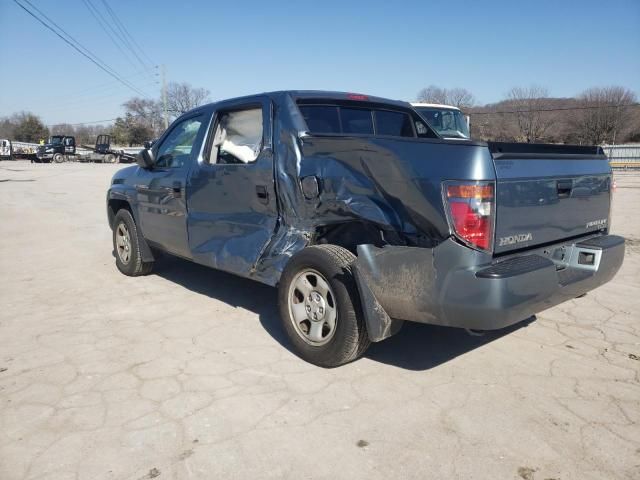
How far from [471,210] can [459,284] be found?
1.31 feet

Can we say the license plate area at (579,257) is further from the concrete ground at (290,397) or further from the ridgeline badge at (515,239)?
the concrete ground at (290,397)

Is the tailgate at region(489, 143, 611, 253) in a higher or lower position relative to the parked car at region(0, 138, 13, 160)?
lower

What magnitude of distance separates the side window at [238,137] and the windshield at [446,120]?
781 cm

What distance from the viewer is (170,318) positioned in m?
4.57

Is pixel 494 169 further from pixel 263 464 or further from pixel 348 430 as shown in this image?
pixel 263 464

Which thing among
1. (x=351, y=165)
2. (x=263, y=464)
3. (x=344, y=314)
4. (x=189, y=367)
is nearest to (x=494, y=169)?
(x=351, y=165)

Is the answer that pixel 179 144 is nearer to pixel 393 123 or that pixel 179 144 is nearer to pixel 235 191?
pixel 235 191

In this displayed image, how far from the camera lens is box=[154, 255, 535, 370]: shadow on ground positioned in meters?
3.68

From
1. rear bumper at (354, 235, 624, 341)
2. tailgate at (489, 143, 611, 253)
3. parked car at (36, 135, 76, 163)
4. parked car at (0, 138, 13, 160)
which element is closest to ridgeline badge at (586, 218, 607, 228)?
tailgate at (489, 143, 611, 253)

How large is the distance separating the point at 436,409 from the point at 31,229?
9248mm

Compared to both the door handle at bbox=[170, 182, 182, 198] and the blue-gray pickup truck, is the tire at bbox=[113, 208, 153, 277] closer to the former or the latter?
the door handle at bbox=[170, 182, 182, 198]

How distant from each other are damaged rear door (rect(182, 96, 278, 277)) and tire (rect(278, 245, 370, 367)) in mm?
472

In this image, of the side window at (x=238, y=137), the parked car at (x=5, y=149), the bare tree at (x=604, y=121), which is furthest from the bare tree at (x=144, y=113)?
the side window at (x=238, y=137)

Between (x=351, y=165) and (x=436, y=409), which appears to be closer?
(x=436, y=409)
